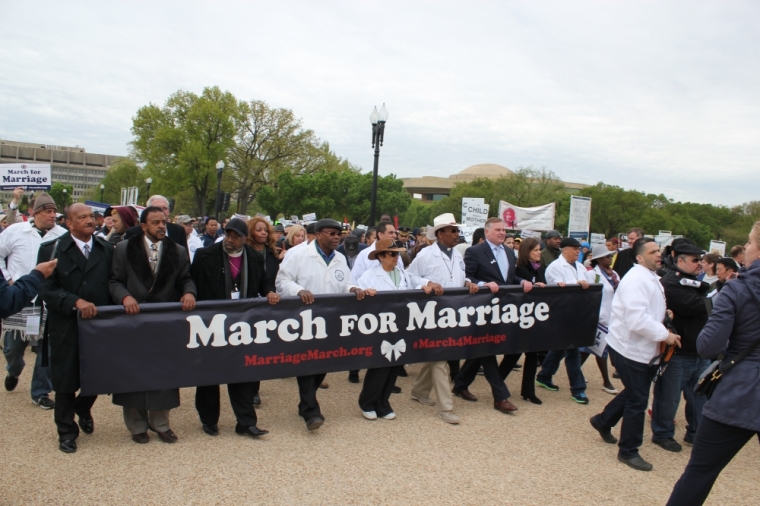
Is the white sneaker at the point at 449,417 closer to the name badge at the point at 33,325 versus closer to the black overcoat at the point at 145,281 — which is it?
the black overcoat at the point at 145,281

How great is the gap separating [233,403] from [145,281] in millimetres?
1342

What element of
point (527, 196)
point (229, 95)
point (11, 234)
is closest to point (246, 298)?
point (11, 234)

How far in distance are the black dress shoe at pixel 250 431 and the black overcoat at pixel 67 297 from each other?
139cm

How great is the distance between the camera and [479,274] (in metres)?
6.39

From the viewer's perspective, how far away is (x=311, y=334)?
5145 mm

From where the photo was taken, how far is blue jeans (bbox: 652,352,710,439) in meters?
5.24

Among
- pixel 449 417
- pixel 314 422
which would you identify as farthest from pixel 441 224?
pixel 314 422

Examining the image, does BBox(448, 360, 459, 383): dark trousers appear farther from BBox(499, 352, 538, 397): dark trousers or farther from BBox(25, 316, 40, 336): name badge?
BBox(25, 316, 40, 336): name badge

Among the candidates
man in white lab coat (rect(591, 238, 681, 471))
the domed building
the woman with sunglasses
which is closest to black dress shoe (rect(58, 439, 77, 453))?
the woman with sunglasses

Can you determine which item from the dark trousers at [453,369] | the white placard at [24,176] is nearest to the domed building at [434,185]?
the white placard at [24,176]

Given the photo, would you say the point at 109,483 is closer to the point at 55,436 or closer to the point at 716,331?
the point at 55,436

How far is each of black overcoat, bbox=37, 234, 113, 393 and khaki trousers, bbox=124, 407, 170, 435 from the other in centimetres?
52

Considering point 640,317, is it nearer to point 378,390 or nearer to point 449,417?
point 449,417

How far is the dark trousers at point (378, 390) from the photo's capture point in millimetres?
5613
